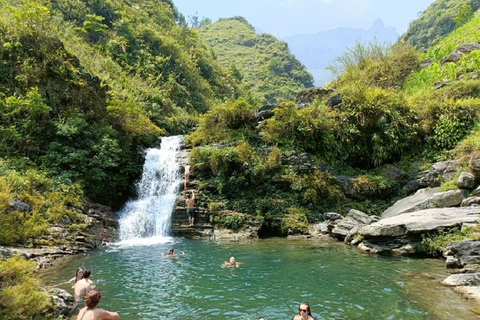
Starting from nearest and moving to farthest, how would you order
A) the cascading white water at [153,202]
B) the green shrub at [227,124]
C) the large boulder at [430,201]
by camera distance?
the large boulder at [430,201] → the cascading white water at [153,202] → the green shrub at [227,124]

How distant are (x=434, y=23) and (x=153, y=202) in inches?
2396

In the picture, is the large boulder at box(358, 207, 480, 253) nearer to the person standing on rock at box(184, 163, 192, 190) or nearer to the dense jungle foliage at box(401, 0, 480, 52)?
the person standing on rock at box(184, 163, 192, 190)

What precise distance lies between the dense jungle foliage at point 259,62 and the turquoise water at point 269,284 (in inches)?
1590

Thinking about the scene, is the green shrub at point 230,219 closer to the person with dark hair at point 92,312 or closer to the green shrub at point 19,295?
the green shrub at point 19,295

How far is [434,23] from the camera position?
57.2 metres

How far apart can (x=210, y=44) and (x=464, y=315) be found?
81552 millimetres

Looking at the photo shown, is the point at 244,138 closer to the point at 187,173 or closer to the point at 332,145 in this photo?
the point at 187,173

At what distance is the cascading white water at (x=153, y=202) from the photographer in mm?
15805

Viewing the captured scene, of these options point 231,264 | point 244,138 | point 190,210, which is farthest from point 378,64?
point 231,264

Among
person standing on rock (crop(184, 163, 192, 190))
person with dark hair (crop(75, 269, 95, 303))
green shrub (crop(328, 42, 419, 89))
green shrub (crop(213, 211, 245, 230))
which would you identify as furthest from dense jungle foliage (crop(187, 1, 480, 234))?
person with dark hair (crop(75, 269, 95, 303))

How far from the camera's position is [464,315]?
6605 millimetres

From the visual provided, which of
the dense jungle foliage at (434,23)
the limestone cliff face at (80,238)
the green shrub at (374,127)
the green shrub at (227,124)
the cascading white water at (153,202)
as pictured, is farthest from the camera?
the dense jungle foliage at (434,23)

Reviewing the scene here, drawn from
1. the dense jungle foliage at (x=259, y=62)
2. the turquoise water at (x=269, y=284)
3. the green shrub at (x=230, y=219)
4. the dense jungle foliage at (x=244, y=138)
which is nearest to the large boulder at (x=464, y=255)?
the turquoise water at (x=269, y=284)

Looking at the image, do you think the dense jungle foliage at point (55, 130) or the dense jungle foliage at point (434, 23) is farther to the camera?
the dense jungle foliage at point (434, 23)
